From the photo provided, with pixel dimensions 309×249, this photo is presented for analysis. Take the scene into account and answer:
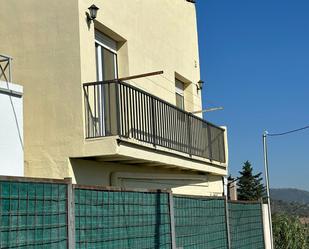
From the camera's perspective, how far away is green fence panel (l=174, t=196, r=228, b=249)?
989cm

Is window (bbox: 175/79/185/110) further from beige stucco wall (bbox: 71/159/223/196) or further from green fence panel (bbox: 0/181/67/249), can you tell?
green fence panel (bbox: 0/181/67/249)

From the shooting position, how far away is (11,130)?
947cm

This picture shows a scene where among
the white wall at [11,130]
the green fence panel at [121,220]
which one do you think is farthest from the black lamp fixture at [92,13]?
the green fence panel at [121,220]

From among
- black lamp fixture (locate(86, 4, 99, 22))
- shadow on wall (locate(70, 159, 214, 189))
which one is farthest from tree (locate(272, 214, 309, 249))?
black lamp fixture (locate(86, 4, 99, 22))

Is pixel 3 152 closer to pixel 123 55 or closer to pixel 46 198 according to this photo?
pixel 46 198

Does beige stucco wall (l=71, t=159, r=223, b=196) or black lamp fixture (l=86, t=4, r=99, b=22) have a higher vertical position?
black lamp fixture (l=86, t=4, r=99, b=22)

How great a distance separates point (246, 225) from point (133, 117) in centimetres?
422

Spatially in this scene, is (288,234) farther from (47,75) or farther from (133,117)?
(47,75)

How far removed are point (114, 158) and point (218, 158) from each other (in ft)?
23.9

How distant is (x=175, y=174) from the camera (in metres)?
16.3

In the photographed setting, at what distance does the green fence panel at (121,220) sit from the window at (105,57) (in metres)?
4.45

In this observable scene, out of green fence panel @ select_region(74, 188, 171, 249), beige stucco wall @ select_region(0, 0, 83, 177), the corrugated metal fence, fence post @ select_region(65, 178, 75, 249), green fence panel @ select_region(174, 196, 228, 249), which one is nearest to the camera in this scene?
the corrugated metal fence

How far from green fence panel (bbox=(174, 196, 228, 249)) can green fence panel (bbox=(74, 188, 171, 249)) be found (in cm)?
56

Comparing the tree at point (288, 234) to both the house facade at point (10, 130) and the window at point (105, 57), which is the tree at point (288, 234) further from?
the house facade at point (10, 130)
